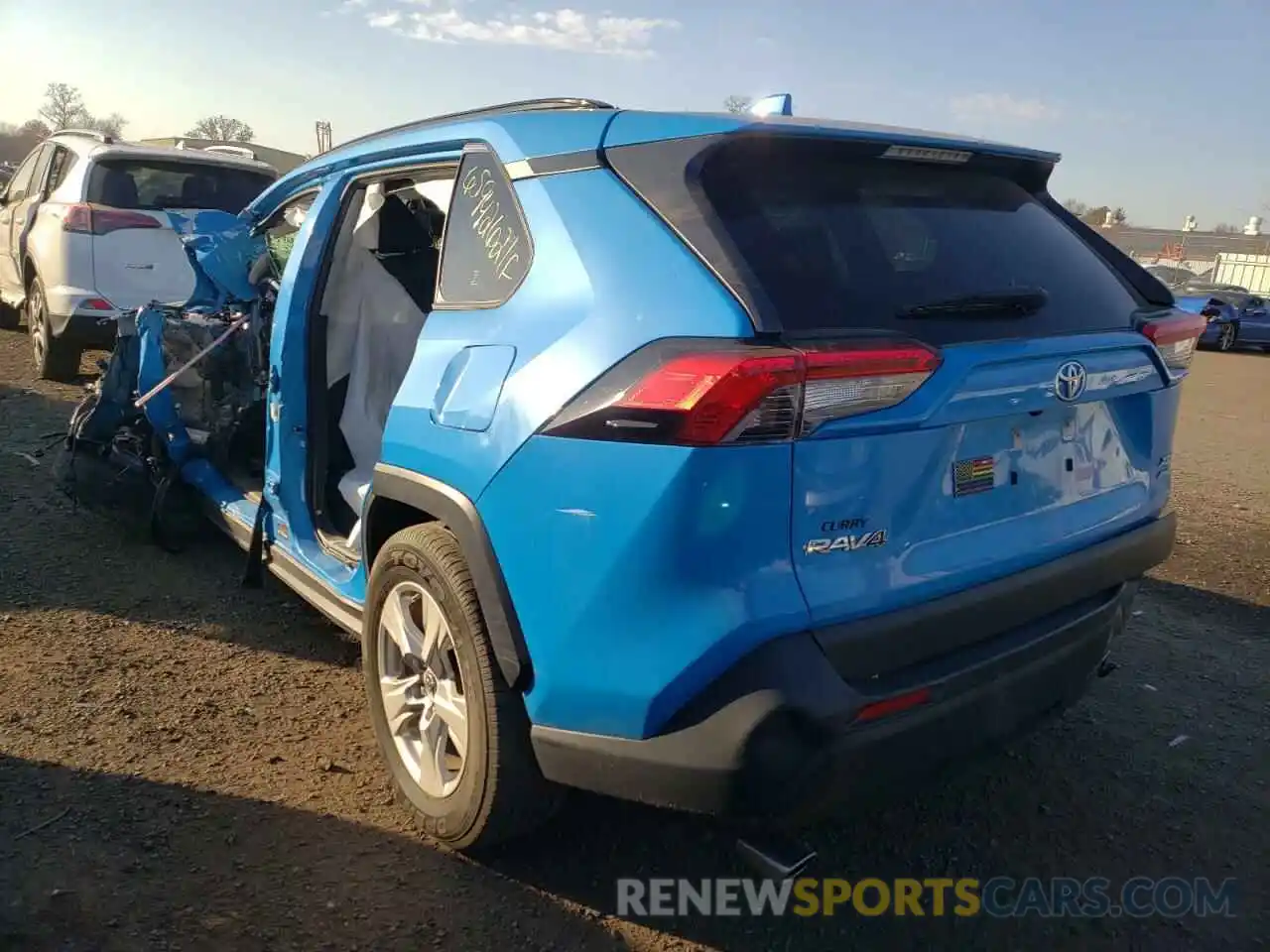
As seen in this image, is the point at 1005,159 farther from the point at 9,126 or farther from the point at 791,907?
the point at 9,126

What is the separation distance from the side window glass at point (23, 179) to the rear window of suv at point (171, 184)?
5.42 ft

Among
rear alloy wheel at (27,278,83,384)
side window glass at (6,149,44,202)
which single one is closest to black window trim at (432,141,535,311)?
rear alloy wheel at (27,278,83,384)

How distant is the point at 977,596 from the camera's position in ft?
7.09

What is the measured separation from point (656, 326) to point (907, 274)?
0.62m

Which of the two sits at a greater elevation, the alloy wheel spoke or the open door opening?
the open door opening

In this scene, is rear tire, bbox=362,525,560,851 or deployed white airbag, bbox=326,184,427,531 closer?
rear tire, bbox=362,525,560,851

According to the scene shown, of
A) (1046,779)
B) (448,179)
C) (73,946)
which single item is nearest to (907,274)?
(448,179)

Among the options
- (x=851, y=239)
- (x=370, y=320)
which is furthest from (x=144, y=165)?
(x=851, y=239)

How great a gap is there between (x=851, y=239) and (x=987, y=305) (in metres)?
0.36

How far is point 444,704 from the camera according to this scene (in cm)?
258

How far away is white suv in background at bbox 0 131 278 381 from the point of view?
23.5 ft

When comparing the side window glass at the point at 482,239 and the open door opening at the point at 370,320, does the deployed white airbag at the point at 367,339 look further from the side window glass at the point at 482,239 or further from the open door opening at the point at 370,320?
the side window glass at the point at 482,239
